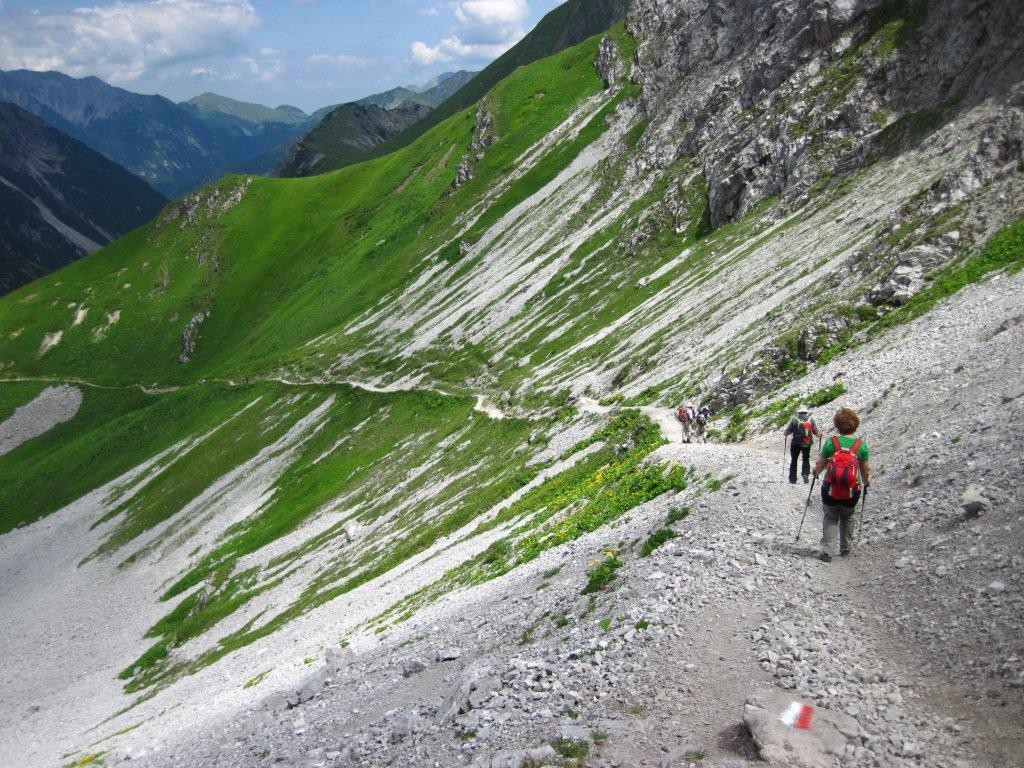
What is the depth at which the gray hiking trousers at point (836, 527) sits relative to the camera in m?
15.8

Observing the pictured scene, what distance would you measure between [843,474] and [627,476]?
14667 mm

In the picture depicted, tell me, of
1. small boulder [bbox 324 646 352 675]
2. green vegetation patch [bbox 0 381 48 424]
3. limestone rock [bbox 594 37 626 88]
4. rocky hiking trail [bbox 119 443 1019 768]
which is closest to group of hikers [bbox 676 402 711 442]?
rocky hiking trail [bbox 119 443 1019 768]

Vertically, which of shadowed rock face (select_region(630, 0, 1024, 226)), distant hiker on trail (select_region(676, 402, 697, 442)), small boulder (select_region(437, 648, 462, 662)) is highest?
shadowed rock face (select_region(630, 0, 1024, 226))

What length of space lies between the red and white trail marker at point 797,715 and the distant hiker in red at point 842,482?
504cm

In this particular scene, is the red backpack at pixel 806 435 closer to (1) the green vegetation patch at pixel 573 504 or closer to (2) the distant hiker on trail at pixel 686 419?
(1) the green vegetation patch at pixel 573 504

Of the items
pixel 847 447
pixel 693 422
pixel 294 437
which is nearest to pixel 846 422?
pixel 847 447

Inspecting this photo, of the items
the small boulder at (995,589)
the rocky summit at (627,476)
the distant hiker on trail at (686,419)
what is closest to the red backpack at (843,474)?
the rocky summit at (627,476)

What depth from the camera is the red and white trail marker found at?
1148 centimetres

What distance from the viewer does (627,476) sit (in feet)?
98.2

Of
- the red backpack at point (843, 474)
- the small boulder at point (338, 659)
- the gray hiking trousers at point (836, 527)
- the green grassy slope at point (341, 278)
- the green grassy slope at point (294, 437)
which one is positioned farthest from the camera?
the green grassy slope at point (341, 278)

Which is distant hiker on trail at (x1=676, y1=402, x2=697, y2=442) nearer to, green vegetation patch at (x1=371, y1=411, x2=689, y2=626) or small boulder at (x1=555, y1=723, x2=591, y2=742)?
green vegetation patch at (x1=371, y1=411, x2=689, y2=626)

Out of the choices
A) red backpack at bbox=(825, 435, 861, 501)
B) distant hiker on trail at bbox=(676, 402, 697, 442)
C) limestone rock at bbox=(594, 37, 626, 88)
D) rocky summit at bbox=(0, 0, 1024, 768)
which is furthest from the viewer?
limestone rock at bbox=(594, 37, 626, 88)

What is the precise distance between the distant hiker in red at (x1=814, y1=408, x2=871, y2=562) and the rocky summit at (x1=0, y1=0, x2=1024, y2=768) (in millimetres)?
563

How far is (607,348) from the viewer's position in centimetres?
6638
